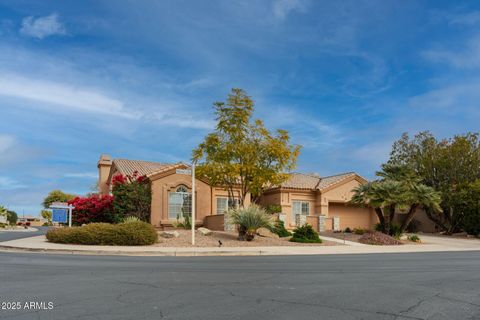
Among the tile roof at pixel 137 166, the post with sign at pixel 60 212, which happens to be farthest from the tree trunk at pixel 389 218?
the post with sign at pixel 60 212

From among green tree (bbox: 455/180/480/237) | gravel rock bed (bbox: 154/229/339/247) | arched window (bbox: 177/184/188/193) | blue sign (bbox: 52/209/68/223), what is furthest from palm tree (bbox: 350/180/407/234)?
blue sign (bbox: 52/209/68/223)

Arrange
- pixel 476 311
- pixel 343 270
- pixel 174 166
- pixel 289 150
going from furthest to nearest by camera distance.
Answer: pixel 174 166, pixel 289 150, pixel 343 270, pixel 476 311

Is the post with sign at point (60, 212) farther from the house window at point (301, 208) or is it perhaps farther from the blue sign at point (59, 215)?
the house window at point (301, 208)

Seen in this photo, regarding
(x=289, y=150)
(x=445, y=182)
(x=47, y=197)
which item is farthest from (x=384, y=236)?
(x=47, y=197)

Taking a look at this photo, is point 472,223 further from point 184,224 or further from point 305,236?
point 184,224

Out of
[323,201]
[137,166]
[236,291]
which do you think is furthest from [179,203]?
[236,291]

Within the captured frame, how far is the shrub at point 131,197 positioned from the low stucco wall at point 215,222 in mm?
3894

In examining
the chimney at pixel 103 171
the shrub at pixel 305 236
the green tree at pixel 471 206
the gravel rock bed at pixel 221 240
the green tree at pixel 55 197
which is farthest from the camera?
the green tree at pixel 55 197

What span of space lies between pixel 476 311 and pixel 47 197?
82223 millimetres

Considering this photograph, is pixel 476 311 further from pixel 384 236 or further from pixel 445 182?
pixel 445 182

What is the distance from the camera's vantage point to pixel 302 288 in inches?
364

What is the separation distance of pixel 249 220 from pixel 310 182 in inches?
610

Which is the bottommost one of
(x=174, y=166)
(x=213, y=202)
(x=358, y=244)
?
(x=358, y=244)

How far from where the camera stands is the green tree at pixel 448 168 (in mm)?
33656
